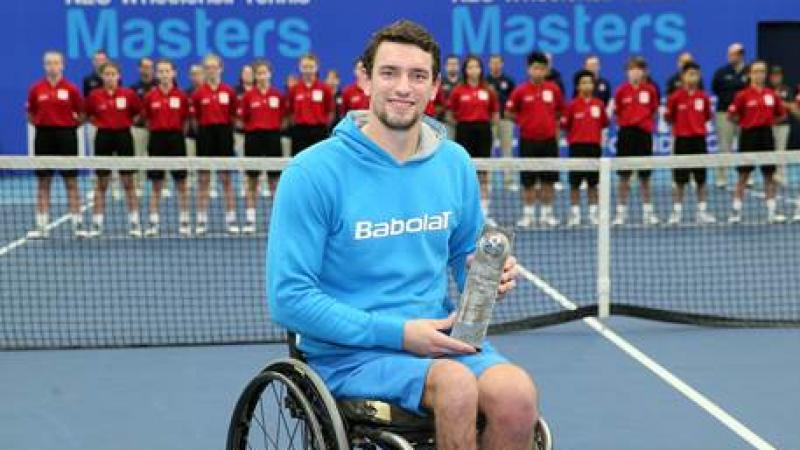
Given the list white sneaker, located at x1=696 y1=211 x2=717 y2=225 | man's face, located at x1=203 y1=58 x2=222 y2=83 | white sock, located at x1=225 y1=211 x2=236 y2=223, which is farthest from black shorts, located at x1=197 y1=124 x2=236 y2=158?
white sneaker, located at x1=696 y1=211 x2=717 y2=225

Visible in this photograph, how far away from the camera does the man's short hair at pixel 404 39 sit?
4062 millimetres

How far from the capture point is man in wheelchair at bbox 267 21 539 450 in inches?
155

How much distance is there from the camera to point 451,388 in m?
3.85

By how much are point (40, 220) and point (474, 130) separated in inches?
191

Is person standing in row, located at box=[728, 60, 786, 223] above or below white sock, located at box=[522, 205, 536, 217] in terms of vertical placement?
above

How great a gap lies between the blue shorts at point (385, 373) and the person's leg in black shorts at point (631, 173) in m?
10.3

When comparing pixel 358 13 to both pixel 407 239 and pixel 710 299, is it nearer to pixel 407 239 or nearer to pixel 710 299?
pixel 710 299

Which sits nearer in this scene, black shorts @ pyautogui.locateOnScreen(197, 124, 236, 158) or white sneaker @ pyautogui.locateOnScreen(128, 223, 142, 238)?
white sneaker @ pyautogui.locateOnScreen(128, 223, 142, 238)

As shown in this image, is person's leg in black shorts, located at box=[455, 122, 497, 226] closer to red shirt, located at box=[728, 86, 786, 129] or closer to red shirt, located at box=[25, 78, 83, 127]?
red shirt, located at box=[728, 86, 786, 129]

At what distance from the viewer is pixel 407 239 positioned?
4.18 meters

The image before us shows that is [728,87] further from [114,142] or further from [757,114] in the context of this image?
[114,142]

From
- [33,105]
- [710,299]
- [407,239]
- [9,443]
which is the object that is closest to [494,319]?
[710,299]

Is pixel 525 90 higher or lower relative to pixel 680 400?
higher

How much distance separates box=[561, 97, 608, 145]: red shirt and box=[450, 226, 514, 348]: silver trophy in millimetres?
11256
